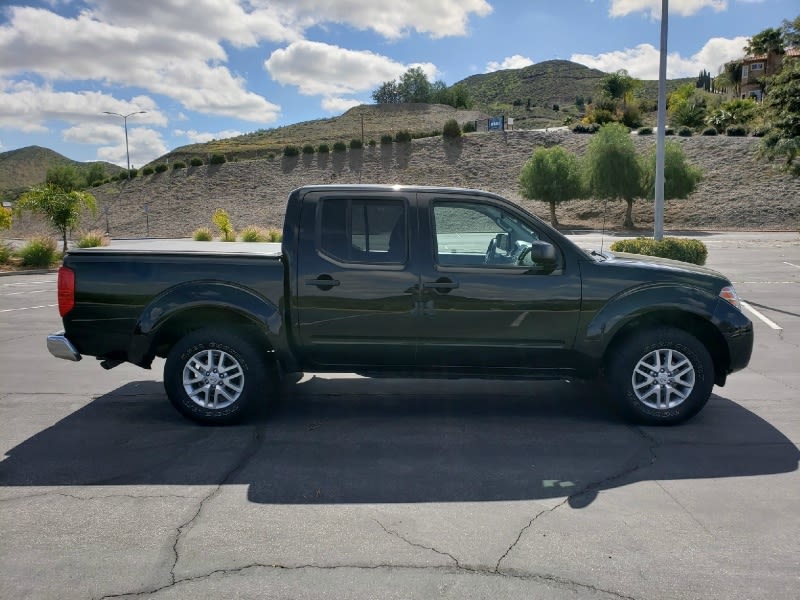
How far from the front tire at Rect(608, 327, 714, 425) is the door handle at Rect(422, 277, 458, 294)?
148cm

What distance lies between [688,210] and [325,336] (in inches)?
2129

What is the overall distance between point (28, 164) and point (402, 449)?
183 metres

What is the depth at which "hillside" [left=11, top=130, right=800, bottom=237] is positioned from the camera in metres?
52.8

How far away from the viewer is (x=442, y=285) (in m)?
5.66

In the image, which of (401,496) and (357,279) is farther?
(357,279)

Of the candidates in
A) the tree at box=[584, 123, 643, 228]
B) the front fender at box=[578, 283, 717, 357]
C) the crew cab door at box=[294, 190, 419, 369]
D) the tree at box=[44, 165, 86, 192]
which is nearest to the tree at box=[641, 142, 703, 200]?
the tree at box=[584, 123, 643, 228]

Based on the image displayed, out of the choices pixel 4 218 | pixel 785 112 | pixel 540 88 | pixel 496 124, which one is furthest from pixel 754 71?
pixel 4 218

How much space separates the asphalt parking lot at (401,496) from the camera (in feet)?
11.4

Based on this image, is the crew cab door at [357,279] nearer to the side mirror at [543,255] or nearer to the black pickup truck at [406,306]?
the black pickup truck at [406,306]

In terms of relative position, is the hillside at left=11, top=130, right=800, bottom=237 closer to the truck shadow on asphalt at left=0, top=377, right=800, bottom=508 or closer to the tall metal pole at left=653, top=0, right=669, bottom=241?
the tall metal pole at left=653, top=0, right=669, bottom=241

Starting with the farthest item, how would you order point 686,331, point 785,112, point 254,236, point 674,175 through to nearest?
point 674,175 → point 254,236 → point 785,112 → point 686,331

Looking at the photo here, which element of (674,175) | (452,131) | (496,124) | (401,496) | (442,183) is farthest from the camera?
(496,124)

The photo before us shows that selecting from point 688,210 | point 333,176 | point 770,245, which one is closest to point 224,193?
point 333,176

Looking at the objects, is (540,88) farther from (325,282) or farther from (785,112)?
(325,282)
